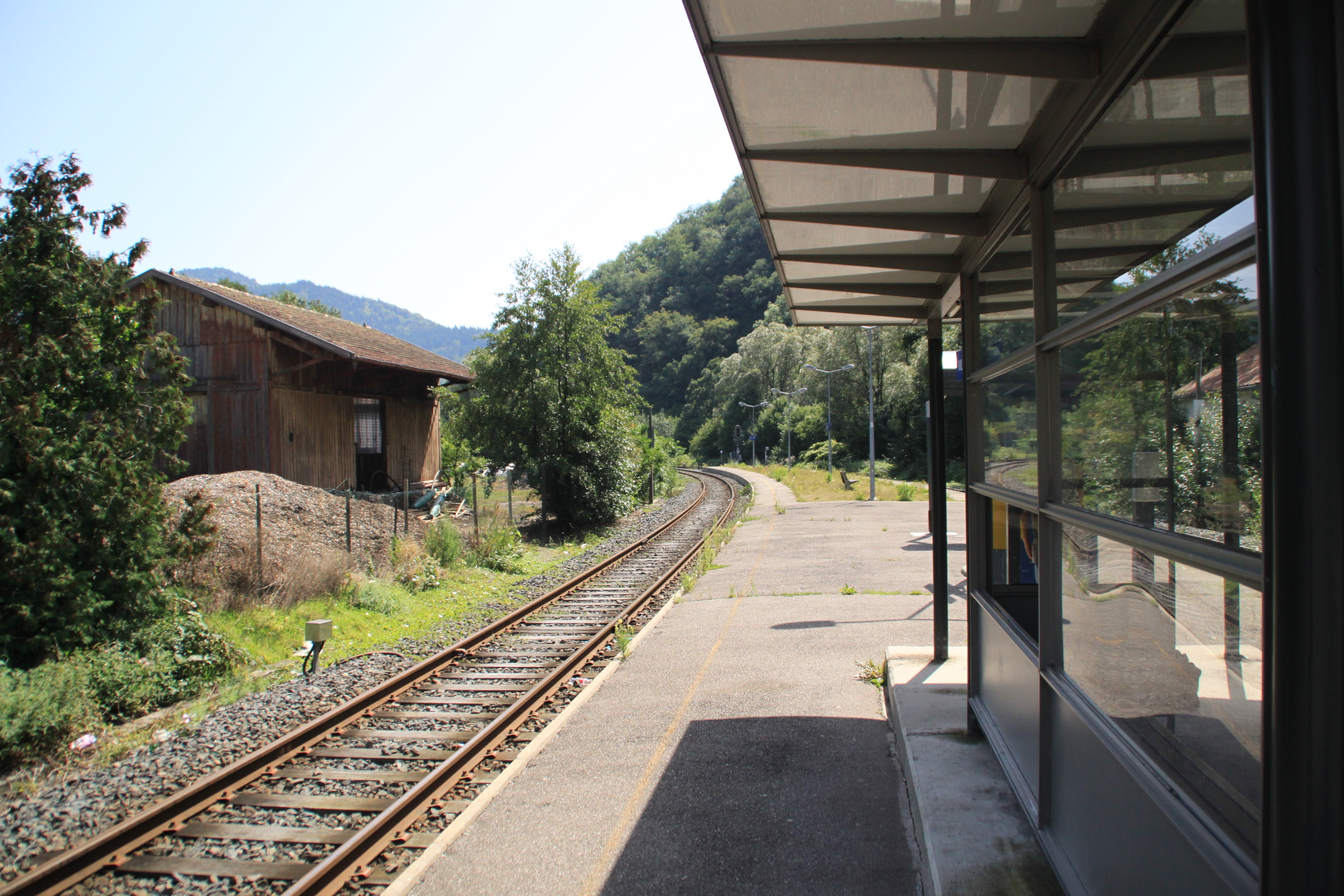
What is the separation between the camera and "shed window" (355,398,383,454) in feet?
75.5

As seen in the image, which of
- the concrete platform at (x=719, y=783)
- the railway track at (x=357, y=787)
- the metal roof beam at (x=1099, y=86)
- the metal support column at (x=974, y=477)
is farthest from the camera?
the metal support column at (x=974, y=477)

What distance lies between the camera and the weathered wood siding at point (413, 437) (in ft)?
77.3

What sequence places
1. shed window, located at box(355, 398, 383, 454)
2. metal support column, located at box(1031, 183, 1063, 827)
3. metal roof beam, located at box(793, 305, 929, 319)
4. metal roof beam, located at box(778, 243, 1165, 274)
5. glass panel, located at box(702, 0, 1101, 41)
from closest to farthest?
glass panel, located at box(702, 0, 1101, 41) → metal support column, located at box(1031, 183, 1063, 827) → metal roof beam, located at box(778, 243, 1165, 274) → metal roof beam, located at box(793, 305, 929, 319) → shed window, located at box(355, 398, 383, 454)

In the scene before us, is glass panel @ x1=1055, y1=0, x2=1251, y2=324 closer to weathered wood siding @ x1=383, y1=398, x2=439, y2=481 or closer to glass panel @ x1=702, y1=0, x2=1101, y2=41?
glass panel @ x1=702, y1=0, x2=1101, y2=41

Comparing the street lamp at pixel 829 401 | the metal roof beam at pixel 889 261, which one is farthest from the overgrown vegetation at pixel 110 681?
the street lamp at pixel 829 401

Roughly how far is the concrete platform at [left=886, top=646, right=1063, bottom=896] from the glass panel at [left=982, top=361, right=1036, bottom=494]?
1663 millimetres

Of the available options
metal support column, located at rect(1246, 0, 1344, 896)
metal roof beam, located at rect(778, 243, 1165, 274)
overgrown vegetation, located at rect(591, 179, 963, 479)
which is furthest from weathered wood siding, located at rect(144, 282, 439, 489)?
metal support column, located at rect(1246, 0, 1344, 896)

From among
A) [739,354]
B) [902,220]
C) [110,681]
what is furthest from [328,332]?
[739,354]

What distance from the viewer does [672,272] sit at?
121125mm

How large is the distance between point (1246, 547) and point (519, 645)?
8.78m

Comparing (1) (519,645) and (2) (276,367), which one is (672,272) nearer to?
(2) (276,367)

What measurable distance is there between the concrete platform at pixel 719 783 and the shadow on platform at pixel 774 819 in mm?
12

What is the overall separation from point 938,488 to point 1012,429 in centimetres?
322

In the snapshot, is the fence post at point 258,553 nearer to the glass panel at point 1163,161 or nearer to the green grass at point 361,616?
the green grass at point 361,616
